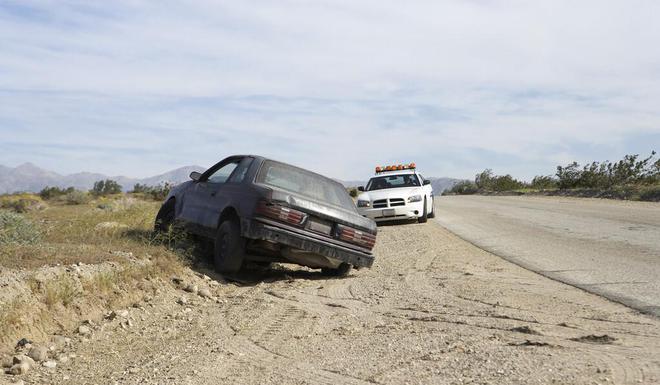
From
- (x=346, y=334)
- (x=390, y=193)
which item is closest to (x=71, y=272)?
(x=346, y=334)

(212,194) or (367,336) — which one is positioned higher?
(212,194)

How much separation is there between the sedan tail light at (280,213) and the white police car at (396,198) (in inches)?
366

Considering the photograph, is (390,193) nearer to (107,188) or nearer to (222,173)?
(222,173)

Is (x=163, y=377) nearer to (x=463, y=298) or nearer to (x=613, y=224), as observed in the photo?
(x=463, y=298)

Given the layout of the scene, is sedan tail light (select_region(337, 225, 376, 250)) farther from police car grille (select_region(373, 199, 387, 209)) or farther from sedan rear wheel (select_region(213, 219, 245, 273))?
police car grille (select_region(373, 199, 387, 209))

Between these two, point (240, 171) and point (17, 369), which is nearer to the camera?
point (17, 369)

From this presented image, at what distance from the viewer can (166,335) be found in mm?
6195

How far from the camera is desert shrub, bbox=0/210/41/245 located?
8648 mm

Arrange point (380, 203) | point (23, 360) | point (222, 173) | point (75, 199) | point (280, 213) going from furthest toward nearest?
1. point (75, 199)
2. point (380, 203)
3. point (222, 173)
4. point (280, 213)
5. point (23, 360)

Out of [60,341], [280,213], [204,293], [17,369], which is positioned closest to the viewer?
[17,369]

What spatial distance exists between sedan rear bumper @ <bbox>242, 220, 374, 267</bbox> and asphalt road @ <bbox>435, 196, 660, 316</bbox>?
2.83 m

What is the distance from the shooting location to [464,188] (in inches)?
2569

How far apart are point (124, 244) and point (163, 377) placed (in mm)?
5155

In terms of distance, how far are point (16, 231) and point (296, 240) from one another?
371 centimetres
